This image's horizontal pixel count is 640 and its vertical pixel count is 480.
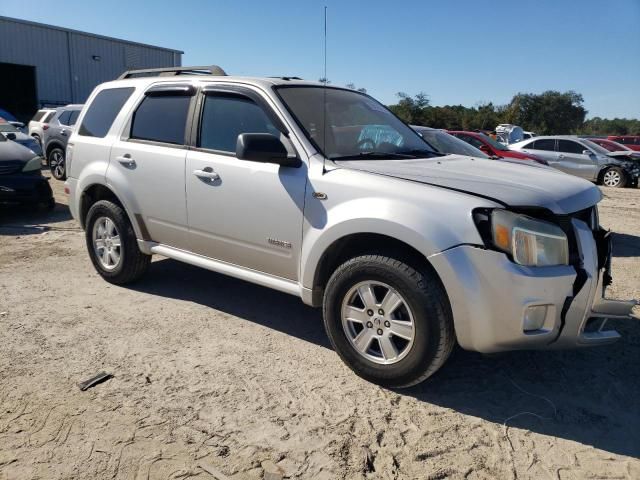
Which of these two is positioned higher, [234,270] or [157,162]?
[157,162]

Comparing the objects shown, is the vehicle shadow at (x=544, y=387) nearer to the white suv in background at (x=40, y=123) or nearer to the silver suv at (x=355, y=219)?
the silver suv at (x=355, y=219)

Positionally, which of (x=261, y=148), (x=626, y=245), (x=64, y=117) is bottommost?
(x=626, y=245)

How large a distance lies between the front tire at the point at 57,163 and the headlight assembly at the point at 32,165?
13.2 ft

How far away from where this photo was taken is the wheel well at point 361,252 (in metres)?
2.99

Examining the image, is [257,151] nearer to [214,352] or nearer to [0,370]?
[214,352]

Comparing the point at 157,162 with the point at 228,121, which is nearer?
the point at 228,121

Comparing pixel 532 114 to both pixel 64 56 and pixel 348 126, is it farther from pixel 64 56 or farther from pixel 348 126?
pixel 348 126

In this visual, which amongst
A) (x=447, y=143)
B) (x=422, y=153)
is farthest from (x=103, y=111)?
(x=447, y=143)

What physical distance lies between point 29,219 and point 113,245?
4.22m

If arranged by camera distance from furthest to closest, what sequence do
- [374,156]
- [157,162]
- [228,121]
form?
[157,162], [228,121], [374,156]

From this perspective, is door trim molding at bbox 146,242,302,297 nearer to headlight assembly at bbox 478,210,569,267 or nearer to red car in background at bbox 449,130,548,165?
headlight assembly at bbox 478,210,569,267

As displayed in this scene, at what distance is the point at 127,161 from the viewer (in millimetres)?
4473

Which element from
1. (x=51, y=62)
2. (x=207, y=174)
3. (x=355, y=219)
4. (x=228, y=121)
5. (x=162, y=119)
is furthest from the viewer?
(x=51, y=62)

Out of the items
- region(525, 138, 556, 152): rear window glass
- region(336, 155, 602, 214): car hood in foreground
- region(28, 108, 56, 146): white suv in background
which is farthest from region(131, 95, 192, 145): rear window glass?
region(525, 138, 556, 152): rear window glass
